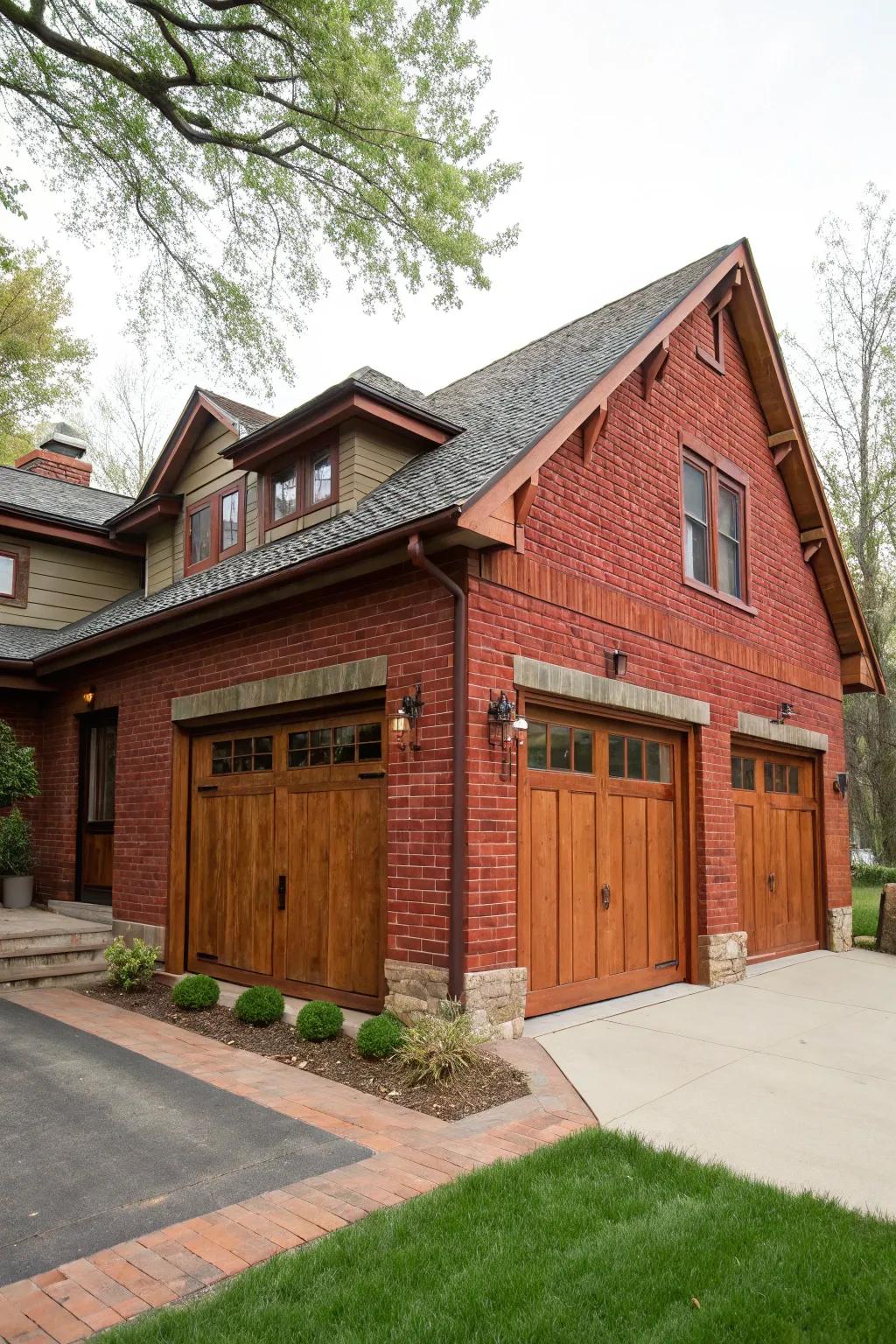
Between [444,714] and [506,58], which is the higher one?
[506,58]

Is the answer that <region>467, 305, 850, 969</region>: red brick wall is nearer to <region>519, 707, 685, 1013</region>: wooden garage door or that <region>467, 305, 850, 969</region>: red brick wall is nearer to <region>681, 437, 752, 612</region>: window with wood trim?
<region>681, 437, 752, 612</region>: window with wood trim

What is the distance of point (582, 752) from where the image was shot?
8.59 metres

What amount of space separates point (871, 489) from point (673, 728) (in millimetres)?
16858

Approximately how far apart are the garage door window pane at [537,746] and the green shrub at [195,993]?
3.53 meters

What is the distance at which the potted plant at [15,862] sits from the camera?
12.4 meters

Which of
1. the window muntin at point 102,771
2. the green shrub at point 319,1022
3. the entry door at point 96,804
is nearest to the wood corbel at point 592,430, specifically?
the green shrub at point 319,1022

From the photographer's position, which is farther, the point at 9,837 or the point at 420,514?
the point at 9,837

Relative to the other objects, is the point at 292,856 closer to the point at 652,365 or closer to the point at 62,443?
the point at 652,365

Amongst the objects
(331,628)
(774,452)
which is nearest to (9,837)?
(331,628)

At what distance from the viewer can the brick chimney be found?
57.9ft

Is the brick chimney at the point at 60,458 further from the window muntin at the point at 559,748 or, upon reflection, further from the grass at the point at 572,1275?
the grass at the point at 572,1275

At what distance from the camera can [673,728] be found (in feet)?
32.6

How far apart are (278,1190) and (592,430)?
267 inches

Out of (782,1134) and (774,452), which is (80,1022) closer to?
(782,1134)
